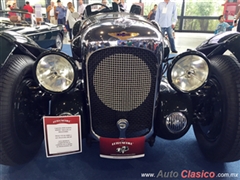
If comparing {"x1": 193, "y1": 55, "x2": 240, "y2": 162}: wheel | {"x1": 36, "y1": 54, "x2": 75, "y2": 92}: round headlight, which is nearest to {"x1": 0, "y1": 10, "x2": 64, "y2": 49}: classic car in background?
{"x1": 36, "y1": 54, "x2": 75, "y2": 92}: round headlight

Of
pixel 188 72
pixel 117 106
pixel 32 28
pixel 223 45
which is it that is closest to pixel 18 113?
pixel 117 106

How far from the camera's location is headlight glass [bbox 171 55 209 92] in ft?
5.36

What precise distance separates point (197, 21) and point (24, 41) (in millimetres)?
13074

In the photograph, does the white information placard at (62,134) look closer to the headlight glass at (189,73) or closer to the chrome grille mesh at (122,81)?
the chrome grille mesh at (122,81)

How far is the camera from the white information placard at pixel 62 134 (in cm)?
153

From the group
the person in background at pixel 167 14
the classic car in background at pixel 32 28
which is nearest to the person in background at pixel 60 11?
the person in background at pixel 167 14

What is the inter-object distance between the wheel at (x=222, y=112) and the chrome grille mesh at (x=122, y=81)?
0.55 m

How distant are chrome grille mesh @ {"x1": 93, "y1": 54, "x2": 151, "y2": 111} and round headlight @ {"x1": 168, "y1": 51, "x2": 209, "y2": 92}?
214 millimetres

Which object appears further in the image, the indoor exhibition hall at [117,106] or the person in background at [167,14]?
the person in background at [167,14]

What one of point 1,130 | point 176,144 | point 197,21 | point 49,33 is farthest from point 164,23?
point 197,21

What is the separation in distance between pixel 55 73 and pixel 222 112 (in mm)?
1336

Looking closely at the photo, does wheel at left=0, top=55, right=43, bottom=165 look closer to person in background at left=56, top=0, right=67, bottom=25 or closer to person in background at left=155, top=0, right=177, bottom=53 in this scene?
person in background at left=155, top=0, right=177, bottom=53

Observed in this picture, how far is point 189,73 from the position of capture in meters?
1.67

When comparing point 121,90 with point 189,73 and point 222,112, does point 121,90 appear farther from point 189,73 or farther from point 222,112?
Result: point 222,112
